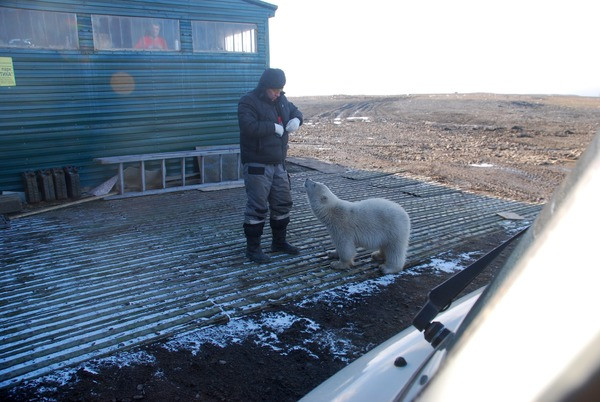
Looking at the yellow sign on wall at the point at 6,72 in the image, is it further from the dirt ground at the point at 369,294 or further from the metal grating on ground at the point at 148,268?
A: the dirt ground at the point at 369,294

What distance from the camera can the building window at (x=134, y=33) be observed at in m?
9.14

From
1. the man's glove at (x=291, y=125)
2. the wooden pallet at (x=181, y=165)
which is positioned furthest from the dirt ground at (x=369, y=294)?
the wooden pallet at (x=181, y=165)

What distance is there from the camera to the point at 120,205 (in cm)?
854

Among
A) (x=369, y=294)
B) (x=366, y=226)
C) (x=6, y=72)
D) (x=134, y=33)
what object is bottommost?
(x=369, y=294)

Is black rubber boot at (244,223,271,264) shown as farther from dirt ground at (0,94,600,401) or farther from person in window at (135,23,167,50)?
person in window at (135,23,167,50)

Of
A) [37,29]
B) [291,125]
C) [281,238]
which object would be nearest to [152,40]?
[37,29]

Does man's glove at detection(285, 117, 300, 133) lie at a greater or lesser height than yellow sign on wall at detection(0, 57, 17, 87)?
lesser

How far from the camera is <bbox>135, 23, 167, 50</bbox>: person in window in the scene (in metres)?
9.67

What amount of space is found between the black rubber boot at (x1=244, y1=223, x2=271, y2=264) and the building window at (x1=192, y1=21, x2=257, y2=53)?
641 centimetres

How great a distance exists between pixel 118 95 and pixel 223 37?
2891mm

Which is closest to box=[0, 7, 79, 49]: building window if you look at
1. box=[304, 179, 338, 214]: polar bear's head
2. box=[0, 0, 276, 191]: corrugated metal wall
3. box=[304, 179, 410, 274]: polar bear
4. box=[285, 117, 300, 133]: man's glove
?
box=[0, 0, 276, 191]: corrugated metal wall

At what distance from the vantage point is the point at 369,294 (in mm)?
4879

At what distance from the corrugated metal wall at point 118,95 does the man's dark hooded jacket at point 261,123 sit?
5.22 meters

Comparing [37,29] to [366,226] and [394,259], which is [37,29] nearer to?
[366,226]
